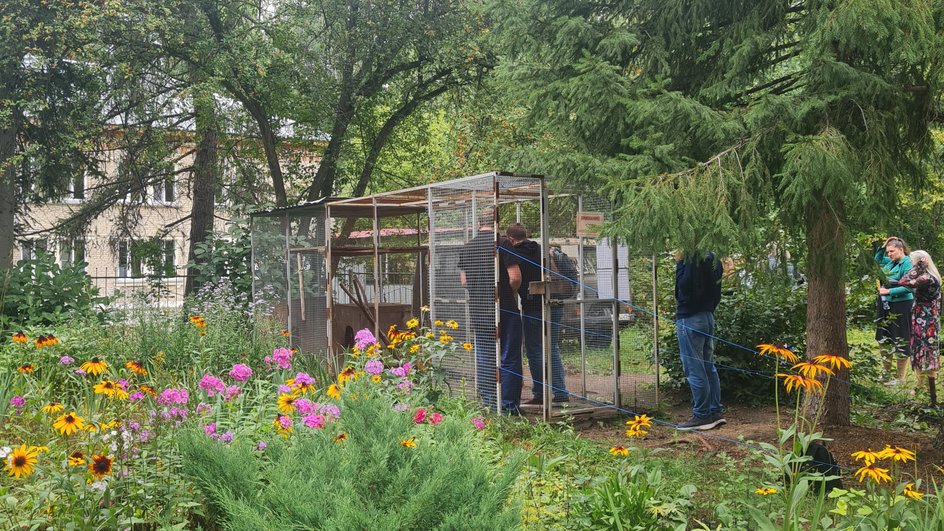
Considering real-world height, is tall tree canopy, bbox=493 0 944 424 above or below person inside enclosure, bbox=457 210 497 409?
above

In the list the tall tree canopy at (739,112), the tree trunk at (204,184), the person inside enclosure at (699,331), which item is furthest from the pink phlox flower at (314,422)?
the tree trunk at (204,184)

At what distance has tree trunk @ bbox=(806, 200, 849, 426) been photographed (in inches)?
251

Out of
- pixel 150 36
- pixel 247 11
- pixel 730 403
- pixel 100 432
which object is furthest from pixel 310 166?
pixel 100 432

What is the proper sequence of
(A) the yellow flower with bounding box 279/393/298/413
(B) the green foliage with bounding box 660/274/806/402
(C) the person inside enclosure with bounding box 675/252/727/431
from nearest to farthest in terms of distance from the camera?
(A) the yellow flower with bounding box 279/393/298/413 → (C) the person inside enclosure with bounding box 675/252/727/431 → (B) the green foliage with bounding box 660/274/806/402

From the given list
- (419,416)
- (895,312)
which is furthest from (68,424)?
(895,312)

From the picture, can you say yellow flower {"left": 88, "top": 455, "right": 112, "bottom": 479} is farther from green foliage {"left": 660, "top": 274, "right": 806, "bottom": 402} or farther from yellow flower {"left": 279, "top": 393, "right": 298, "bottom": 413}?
green foliage {"left": 660, "top": 274, "right": 806, "bottom": 402}

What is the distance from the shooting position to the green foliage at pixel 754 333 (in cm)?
922

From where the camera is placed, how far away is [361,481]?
309 centimetres

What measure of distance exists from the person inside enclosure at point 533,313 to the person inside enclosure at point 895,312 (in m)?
3.54

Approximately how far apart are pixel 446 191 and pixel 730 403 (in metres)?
3.64

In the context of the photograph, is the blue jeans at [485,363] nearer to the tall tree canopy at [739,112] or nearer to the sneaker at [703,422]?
the tall tree canopy at [739,112]

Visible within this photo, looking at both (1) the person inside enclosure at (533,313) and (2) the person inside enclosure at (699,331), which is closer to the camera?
(2) the person inside enclosure at (699,331)

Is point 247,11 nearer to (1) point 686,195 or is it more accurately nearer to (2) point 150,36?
(2) point 150,36

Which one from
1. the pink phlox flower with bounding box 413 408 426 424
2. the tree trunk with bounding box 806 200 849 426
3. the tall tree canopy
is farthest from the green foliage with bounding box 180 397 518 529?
the tree trunk with bounding box 806 200 849 426
